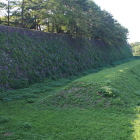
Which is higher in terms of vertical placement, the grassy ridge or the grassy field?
the grassy ridge

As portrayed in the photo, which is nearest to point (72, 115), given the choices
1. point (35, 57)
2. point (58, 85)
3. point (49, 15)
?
point (58, 85)

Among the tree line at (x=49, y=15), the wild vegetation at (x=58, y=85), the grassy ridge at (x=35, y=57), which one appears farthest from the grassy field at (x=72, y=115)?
the tree line at (x=49, y=15)

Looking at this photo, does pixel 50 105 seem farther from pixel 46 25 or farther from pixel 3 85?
pixel 46 25

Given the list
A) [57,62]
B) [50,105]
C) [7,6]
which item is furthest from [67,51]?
[50,105]

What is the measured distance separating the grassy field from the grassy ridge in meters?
1.74

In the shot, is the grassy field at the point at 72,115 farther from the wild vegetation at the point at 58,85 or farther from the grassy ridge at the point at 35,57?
the grassy ridge at the point at 35,57

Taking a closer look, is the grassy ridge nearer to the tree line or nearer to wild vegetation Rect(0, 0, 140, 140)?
wild vegetation Rect(0, 0, 140, 140)

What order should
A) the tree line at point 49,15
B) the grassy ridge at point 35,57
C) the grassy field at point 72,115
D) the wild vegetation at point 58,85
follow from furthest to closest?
the tree line at point 49,15
the grassy ridge at point 35,57
the wild vegetation at point 58,85
the grassy field at point 72,115

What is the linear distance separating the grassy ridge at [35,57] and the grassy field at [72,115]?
1739 mm

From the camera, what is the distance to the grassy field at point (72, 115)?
6.04 m

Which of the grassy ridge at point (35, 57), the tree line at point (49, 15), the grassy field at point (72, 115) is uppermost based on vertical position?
the tree line at point (49, 15)

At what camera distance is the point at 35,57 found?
611 inches

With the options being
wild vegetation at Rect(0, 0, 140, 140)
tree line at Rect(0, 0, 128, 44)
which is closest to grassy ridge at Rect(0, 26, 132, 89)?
wild vegetation at Rect(0, 0, 140, 140)

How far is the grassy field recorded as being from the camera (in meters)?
6.04
